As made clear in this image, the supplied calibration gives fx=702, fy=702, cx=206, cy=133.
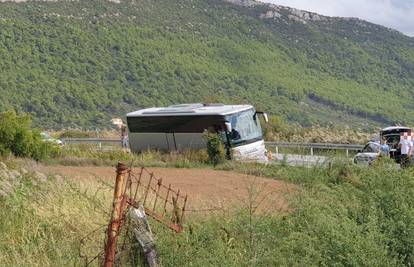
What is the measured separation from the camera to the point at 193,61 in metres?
97.1

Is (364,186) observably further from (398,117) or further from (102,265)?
(398,117)

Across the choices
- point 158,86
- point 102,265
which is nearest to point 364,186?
point 102,265

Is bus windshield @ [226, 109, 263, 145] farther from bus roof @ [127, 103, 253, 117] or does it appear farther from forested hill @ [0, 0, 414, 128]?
forested hill @ [0, 0, 414, 128]

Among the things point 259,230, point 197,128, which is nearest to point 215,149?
point 197,128

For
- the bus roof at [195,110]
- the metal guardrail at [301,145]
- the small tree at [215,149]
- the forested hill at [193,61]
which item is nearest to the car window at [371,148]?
the metal guardrail at [301,145]

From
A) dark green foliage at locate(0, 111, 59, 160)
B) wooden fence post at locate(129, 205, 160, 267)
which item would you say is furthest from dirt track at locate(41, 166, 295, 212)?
dark green foliage at locate(0, 111, 59, 160)

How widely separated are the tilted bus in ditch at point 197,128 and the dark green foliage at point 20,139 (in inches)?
292

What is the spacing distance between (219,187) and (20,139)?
28.2 feet

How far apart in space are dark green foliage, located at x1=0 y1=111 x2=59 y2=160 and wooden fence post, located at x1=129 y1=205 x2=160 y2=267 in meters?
12.9

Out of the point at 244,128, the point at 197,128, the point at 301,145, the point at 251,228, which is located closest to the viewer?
the point at 251,228

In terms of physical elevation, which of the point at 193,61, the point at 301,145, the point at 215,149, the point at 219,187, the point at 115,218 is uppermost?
the point at 115,218

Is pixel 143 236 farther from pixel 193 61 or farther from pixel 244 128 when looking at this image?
pixel 193 61

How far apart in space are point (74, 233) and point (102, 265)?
1.42m

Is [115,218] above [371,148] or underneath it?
above
